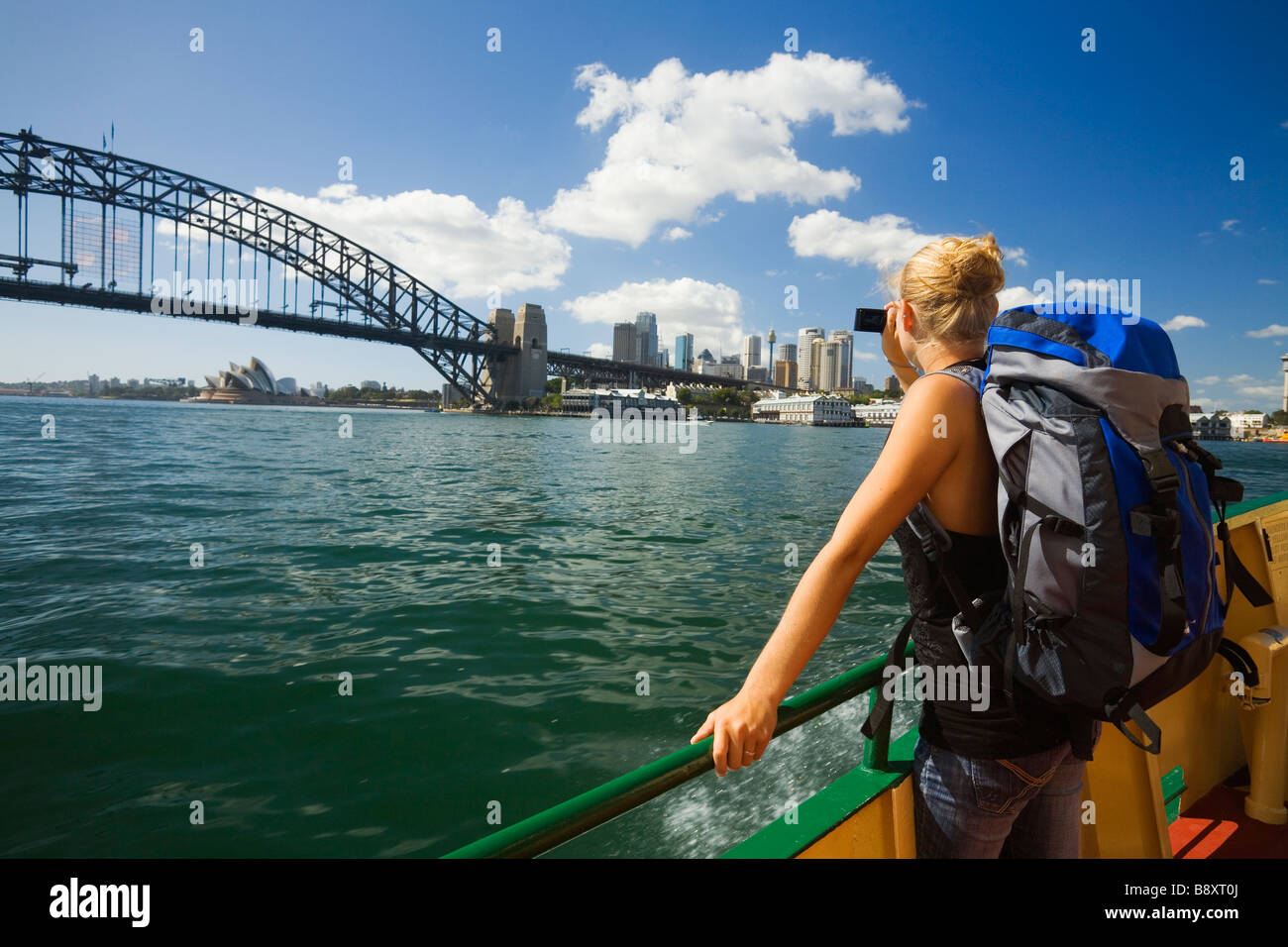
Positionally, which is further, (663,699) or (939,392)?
(663,699)

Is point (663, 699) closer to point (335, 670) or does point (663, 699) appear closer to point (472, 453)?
point (335, 670)

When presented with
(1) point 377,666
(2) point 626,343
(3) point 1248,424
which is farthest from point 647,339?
(1) point 377,666

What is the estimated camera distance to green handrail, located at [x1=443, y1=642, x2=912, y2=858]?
0.83 meters

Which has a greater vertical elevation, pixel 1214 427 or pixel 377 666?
pixel 1214 427

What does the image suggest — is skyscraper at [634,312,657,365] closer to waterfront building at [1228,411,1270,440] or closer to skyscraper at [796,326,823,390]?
skyscraper at [796,326,823,390]

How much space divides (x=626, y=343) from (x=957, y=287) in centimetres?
16101

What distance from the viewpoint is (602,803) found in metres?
0.91

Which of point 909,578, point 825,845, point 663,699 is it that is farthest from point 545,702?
point 909,578

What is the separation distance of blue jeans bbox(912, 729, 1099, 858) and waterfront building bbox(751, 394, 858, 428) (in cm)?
11309

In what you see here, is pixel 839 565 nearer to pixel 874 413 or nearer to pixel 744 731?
pixel 744 731

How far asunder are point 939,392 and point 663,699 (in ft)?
13.5

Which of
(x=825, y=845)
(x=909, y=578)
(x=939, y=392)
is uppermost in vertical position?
(x=939, y=392)

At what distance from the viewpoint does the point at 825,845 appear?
1.41 meters
